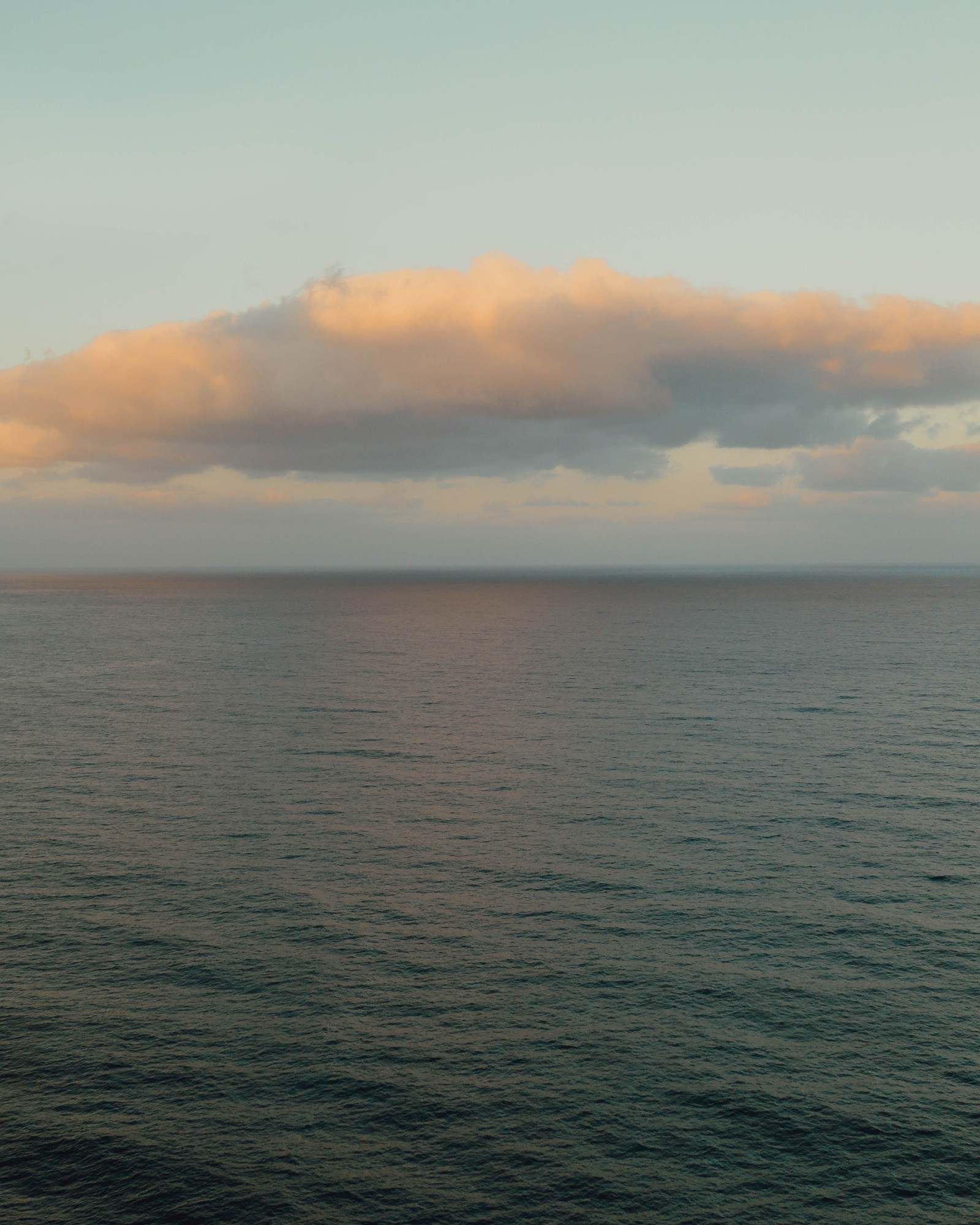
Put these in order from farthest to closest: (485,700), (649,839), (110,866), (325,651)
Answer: (325,651) → (485,700) → (649,839) → (110,866)

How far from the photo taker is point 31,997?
40.4 meters

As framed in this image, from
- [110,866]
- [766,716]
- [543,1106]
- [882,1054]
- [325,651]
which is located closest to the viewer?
[543,1106]

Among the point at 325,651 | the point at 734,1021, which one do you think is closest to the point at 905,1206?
Result: the point at 734,1021

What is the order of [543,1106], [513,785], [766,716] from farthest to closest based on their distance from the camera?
[766,716] < [513,785] < [543,1106]

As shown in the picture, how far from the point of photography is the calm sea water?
3070cm

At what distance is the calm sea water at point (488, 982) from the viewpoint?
101 feet

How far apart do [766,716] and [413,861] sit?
59992mm

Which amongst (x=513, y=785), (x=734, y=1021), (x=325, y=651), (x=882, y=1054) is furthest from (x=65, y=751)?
(x=325, y=651)

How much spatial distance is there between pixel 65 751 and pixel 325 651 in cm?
8797

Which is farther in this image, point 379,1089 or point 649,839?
point 649,839

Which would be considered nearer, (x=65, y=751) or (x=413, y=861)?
(x=413, y=861)

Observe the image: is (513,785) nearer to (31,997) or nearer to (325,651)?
(31,997)

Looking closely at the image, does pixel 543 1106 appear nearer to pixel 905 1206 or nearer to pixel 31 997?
pixel 905 1206

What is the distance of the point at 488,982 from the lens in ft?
139
